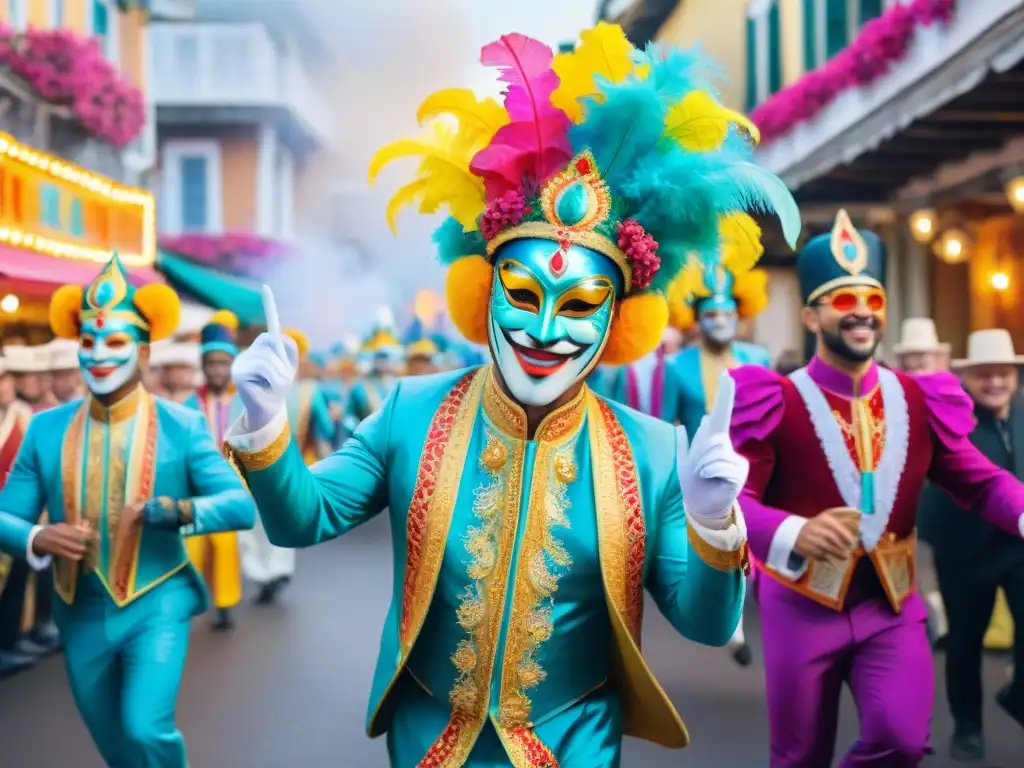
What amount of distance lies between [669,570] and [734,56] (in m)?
18.8

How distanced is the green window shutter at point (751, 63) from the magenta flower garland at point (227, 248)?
13.5 metres

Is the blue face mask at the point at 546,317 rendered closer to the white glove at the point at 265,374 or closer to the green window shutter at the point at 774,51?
the white glove at the point at 265,374

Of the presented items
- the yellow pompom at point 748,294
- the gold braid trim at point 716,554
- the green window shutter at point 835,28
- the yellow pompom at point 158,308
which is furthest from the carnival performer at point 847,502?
the green window shutter at point 835,28

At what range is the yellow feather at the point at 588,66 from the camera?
10.1 ft

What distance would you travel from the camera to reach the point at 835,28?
14539mm

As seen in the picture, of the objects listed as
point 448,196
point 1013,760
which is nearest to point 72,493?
point 448,196

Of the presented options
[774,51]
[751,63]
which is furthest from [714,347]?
[751,63]

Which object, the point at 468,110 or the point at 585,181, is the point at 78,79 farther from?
the point at 585,181

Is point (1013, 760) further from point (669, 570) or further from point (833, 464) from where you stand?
point (669, 570)

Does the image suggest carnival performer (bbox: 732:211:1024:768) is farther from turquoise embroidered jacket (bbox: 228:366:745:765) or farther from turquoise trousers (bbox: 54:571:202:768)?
turquoise trousers (bbox: 54:571:202:768)

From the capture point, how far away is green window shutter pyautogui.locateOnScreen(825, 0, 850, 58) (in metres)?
14.3

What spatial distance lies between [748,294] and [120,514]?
16.0 ft

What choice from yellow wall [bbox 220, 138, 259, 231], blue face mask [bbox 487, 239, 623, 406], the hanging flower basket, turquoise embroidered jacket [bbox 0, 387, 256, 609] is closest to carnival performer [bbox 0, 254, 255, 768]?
turquoise embroidered jacket [bbox 0, 387, 256, 609]

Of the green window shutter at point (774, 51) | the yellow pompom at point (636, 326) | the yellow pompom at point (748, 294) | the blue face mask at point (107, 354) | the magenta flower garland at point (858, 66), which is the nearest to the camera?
the yellow pompom at point (636, 326)
